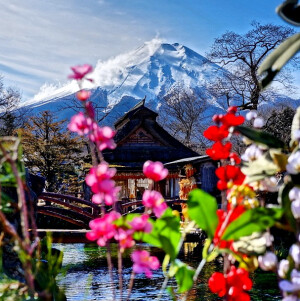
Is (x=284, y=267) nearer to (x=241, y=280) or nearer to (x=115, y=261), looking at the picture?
(x=241, y=280)

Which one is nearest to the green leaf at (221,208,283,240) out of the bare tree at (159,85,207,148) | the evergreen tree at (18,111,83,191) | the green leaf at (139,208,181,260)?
the green leaf at (139,208,181,260)

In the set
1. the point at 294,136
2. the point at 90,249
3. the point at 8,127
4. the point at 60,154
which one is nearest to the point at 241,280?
the point at 294,136

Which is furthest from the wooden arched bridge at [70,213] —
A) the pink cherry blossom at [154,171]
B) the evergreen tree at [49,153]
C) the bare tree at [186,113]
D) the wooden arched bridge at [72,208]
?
the bare tree at [186,113]

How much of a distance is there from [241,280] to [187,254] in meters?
10.4

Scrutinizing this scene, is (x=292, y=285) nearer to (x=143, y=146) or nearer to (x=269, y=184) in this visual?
(x=269, y=184)

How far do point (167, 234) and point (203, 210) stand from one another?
0.39 feet

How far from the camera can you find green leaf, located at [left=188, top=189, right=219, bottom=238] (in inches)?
44.9

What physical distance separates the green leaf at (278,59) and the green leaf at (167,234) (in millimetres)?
473

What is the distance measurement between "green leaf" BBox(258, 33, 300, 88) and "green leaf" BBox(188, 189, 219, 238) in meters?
0.41

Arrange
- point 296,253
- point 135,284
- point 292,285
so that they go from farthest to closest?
point 135,284, point 296,253, point 292,285

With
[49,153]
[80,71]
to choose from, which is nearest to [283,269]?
[80,71]

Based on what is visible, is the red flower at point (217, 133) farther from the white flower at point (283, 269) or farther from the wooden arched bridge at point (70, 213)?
the wooden arched bridge at point (70, 213)

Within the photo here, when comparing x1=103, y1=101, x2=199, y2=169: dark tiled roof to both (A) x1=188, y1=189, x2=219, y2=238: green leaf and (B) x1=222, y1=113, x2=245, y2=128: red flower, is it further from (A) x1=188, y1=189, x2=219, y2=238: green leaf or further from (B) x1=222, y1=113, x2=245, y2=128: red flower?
(A) x1=188, y1=189, x2=219, y2=238: green leaf

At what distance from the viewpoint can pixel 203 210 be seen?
1.15 metres
